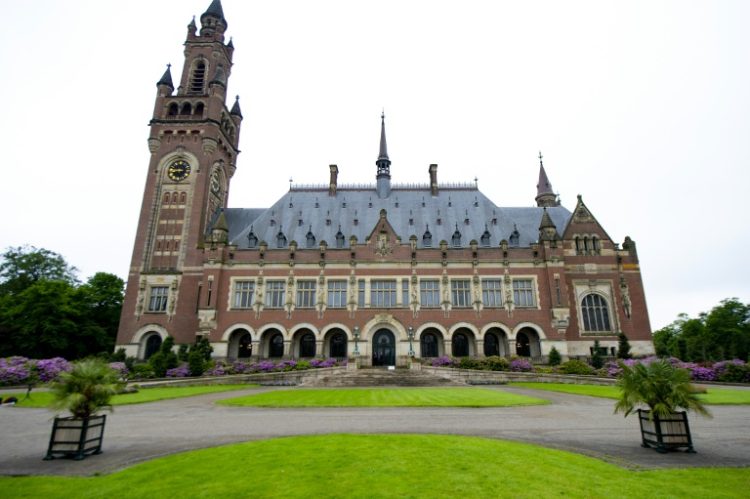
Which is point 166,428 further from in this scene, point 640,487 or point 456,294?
point 456,294

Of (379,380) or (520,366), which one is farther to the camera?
(520,366)

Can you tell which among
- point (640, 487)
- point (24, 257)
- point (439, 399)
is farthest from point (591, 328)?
point (24, 257)

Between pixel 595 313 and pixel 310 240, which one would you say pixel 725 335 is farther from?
pixel 310 240

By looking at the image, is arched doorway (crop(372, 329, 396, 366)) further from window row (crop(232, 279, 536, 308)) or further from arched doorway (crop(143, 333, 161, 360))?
arched doorway (crop(143, 333, 161, 360))

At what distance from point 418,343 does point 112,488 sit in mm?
35239

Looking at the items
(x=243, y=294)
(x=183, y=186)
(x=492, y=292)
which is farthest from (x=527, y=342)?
(x=183, y=186)

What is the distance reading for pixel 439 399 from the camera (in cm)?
1967

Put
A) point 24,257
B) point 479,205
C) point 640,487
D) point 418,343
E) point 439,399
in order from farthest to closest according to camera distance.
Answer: point 24,257 → point 479,205 → point 418,343 → point 439,399 → point 640,487

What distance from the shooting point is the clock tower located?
42.7 metres

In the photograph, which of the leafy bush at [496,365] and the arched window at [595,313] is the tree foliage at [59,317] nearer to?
the leafy bush at [496,365]

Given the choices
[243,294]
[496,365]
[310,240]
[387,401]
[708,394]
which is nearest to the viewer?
[387,401]

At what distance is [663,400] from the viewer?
10117mm

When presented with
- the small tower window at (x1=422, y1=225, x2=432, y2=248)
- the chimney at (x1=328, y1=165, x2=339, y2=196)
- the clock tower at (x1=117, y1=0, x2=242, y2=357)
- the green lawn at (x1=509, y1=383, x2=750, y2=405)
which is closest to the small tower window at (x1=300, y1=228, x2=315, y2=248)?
the chimney at (x1=328, y1=165, x2=339, y2=196)

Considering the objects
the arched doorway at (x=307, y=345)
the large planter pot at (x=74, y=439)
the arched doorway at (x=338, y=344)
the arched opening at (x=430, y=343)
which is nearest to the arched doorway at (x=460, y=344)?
the arched opening at (x=430, y=343)
